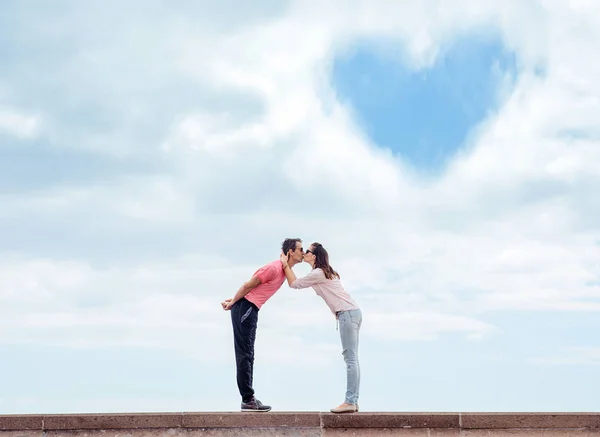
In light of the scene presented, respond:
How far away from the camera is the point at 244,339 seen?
A: 986 cm

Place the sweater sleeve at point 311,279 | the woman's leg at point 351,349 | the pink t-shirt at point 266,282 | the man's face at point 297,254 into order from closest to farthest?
1. the woman's leg at point 351,349
2. the sweater sleeve at point 311,279
3. the pink t-shirt at point 266,282
4. the man's face at point 297,254

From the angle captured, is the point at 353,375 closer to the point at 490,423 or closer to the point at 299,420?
the point at 299,420

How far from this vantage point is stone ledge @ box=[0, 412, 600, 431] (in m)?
9.59

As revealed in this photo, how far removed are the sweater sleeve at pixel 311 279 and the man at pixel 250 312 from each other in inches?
13.4

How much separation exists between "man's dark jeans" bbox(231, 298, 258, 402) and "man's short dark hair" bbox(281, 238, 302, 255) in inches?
32.1

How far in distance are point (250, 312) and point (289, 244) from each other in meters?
1.00

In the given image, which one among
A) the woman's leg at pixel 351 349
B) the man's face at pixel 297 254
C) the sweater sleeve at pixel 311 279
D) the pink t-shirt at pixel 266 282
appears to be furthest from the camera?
the man's face at pixel 297 254

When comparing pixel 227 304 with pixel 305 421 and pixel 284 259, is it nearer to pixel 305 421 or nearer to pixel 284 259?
pixel 284 259

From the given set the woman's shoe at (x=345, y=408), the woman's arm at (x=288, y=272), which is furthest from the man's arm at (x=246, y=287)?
the woman's shoe at (x=345, y=408)

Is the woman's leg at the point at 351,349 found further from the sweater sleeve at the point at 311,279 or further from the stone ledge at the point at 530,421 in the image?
the stone ledge at the point at 530,421

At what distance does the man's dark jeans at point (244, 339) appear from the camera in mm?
9852

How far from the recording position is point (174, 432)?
966 centimetres

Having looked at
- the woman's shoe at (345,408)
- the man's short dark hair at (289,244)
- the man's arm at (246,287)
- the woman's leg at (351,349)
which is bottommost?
the woman's shoe at (345,408)

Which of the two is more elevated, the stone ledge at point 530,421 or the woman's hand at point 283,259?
the woman's hand at point 283,259
